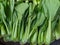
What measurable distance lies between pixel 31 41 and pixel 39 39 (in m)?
0.04

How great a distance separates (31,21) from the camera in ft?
2.78

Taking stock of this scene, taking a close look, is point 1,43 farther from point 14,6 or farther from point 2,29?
point 14,6

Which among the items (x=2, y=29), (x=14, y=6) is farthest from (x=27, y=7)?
(x=2, y=29)

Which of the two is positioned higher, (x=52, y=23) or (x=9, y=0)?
(x=9, y=0)

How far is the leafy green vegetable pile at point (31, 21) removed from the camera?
84 cm

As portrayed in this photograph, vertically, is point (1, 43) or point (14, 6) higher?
point (14, 6)

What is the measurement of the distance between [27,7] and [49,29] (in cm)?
16

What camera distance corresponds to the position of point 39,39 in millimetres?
849

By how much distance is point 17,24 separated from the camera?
87cm

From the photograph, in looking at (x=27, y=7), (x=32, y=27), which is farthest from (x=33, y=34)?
(x=27, y=7)

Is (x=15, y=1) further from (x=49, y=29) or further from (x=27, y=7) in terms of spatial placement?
(x=49, y=29)

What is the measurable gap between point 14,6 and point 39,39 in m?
0.21

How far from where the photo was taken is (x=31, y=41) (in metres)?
0.84

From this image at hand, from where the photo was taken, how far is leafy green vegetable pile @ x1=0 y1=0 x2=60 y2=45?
838mm
